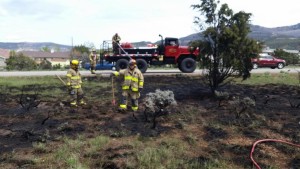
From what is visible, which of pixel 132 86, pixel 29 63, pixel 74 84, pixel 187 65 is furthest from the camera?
pixel 29 63

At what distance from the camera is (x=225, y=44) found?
11.7 meters

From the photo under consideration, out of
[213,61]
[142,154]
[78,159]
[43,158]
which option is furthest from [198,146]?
[213,61]

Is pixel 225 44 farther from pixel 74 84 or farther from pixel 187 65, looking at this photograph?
pixel 187 65

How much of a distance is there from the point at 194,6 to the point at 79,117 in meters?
5.90

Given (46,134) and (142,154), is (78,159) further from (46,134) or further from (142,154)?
(46,134)

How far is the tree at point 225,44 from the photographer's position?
37.6 ft

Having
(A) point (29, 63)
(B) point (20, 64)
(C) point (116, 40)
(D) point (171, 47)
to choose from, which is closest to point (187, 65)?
(D) point (171, 47)

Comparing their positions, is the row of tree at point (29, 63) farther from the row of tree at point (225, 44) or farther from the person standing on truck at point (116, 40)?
the row of tree at point (225, 44)

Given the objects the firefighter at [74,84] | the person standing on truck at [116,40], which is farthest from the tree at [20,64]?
the firefighter at [74,84]

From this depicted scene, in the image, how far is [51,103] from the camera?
37.0 feet

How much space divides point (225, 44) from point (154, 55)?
1029 cm

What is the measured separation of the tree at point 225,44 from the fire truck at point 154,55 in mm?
9182

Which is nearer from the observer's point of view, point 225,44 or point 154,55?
point 225,44

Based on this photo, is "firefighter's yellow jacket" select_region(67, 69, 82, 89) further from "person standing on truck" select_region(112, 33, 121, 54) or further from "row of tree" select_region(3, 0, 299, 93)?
"person standing on truck" select_region(112, 33, 121, 54)
